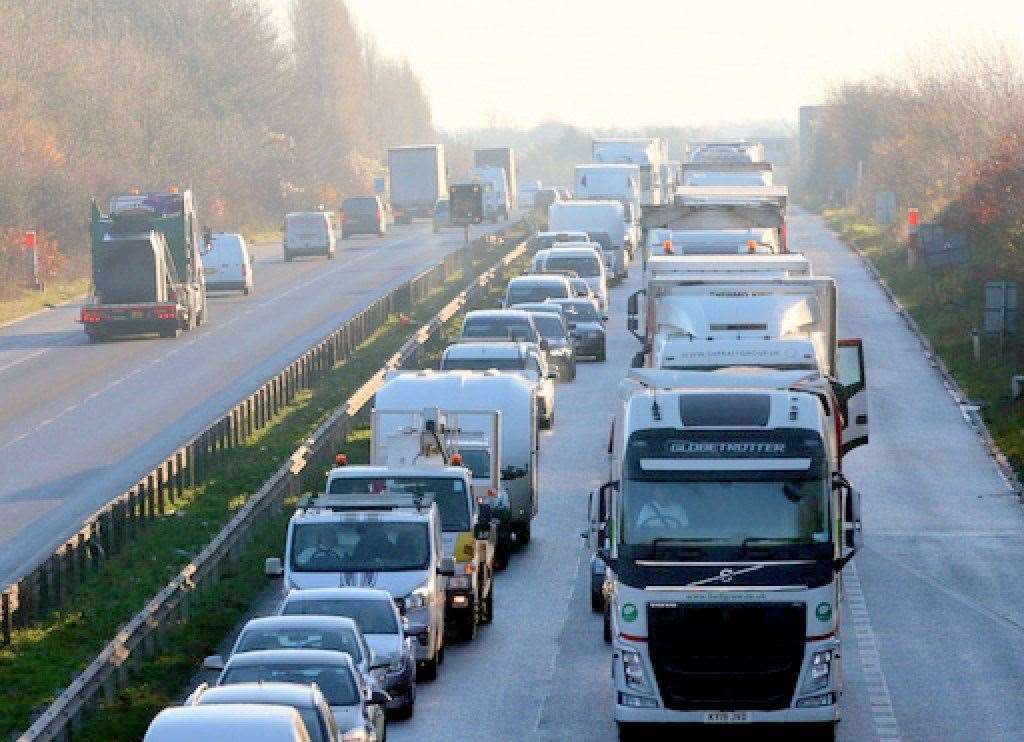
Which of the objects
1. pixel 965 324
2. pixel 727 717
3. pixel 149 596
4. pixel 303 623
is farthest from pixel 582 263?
pixel 727 717

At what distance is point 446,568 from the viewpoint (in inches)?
902

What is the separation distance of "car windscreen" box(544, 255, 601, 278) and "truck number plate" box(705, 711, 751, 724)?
42.3 m

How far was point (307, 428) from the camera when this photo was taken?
131ft

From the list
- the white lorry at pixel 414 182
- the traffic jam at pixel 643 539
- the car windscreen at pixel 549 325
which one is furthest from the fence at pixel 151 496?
the white lorry at pixel 414 182

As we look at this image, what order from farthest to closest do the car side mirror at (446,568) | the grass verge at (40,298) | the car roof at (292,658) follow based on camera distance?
the grass verge at (40,298)
the car side mirror at (446,568)
the car roof at (292,658)

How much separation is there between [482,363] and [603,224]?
3497 centimetres

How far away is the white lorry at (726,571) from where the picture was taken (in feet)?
60.8

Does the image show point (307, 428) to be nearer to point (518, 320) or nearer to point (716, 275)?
point (518, 320)

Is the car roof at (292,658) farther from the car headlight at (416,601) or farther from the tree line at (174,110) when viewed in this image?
the tree line at (174,110)

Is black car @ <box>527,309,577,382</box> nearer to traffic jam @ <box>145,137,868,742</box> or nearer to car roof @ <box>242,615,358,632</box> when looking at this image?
traffic jam @ <box>145,137,868,742</box>


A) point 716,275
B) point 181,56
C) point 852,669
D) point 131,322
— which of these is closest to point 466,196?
point 181,56

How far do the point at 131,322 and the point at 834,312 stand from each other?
2798cm

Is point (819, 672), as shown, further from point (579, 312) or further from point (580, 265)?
point (580, 265)

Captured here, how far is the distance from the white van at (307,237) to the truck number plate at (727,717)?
66.7 meters
